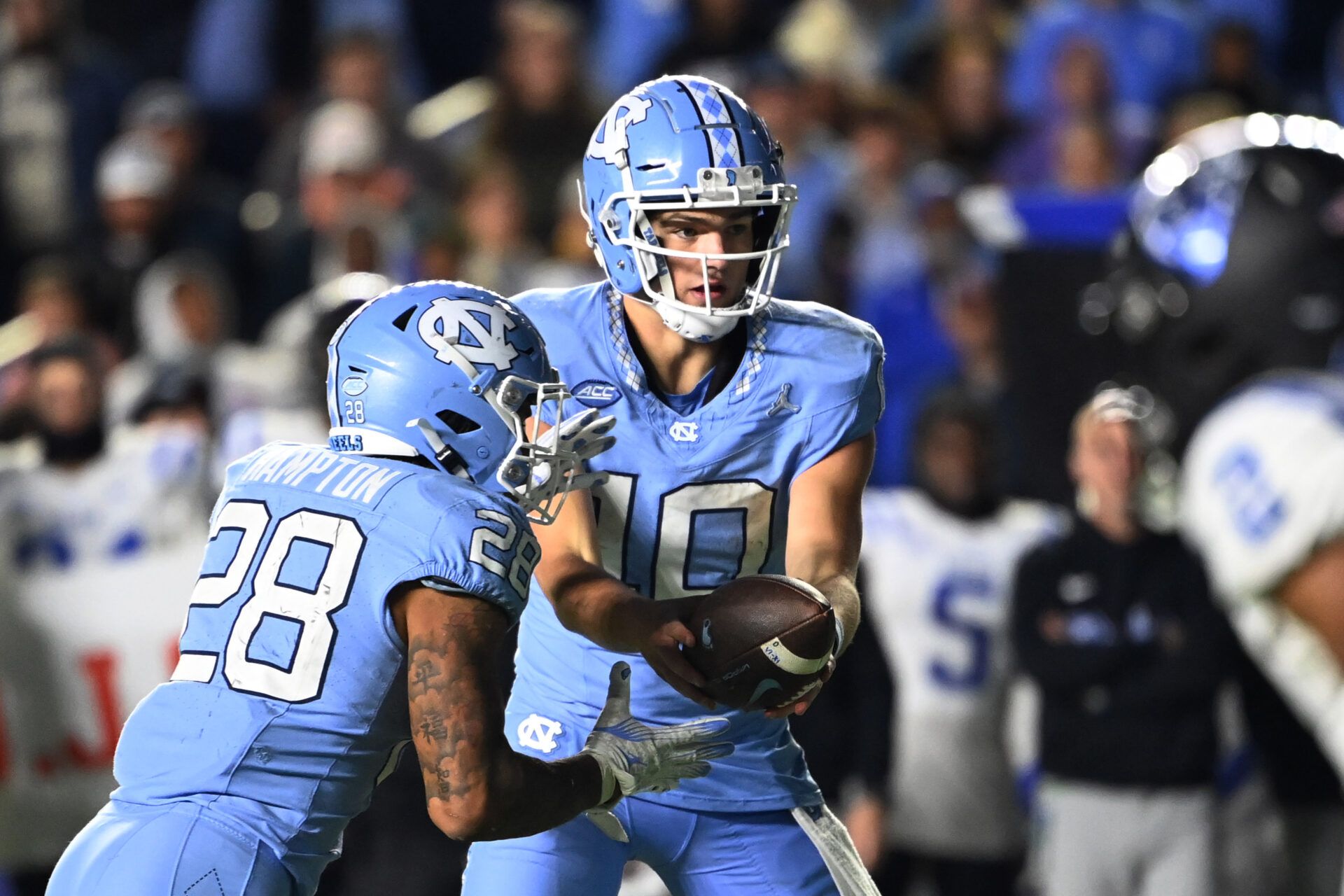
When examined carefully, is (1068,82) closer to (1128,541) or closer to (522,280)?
(522,280)

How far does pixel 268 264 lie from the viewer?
786 cm

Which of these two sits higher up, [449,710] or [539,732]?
[449,710]

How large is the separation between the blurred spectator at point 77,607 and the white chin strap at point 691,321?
9.14 feet

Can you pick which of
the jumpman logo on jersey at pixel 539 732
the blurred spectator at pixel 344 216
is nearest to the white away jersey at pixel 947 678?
the blurred spectator at pixel 344 216

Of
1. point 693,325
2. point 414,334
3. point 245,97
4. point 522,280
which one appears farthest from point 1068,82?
point 414,334

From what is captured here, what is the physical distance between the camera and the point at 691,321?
3.41 meters

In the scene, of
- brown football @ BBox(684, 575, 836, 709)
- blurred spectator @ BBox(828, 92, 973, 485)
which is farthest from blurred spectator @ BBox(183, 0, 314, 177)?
brown football @ BBox(684, 575, 836, 709)

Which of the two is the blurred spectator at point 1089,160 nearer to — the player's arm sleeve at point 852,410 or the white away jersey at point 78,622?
the white away jersey at point 78,622

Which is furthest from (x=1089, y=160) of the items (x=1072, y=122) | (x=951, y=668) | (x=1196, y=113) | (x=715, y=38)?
(x=951, y=668)

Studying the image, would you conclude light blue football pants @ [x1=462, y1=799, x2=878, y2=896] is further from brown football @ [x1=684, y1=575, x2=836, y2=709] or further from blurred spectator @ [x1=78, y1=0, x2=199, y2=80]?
blurred spectator @ [x1=78, y1=0, x2=199, y2=80]

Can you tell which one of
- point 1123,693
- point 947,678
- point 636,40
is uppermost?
point 636,40

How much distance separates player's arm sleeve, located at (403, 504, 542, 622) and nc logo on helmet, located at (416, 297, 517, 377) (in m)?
0.24

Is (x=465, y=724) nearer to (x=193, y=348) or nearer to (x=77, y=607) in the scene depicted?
(x=77, y=607)

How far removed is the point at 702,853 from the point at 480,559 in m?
0.88
